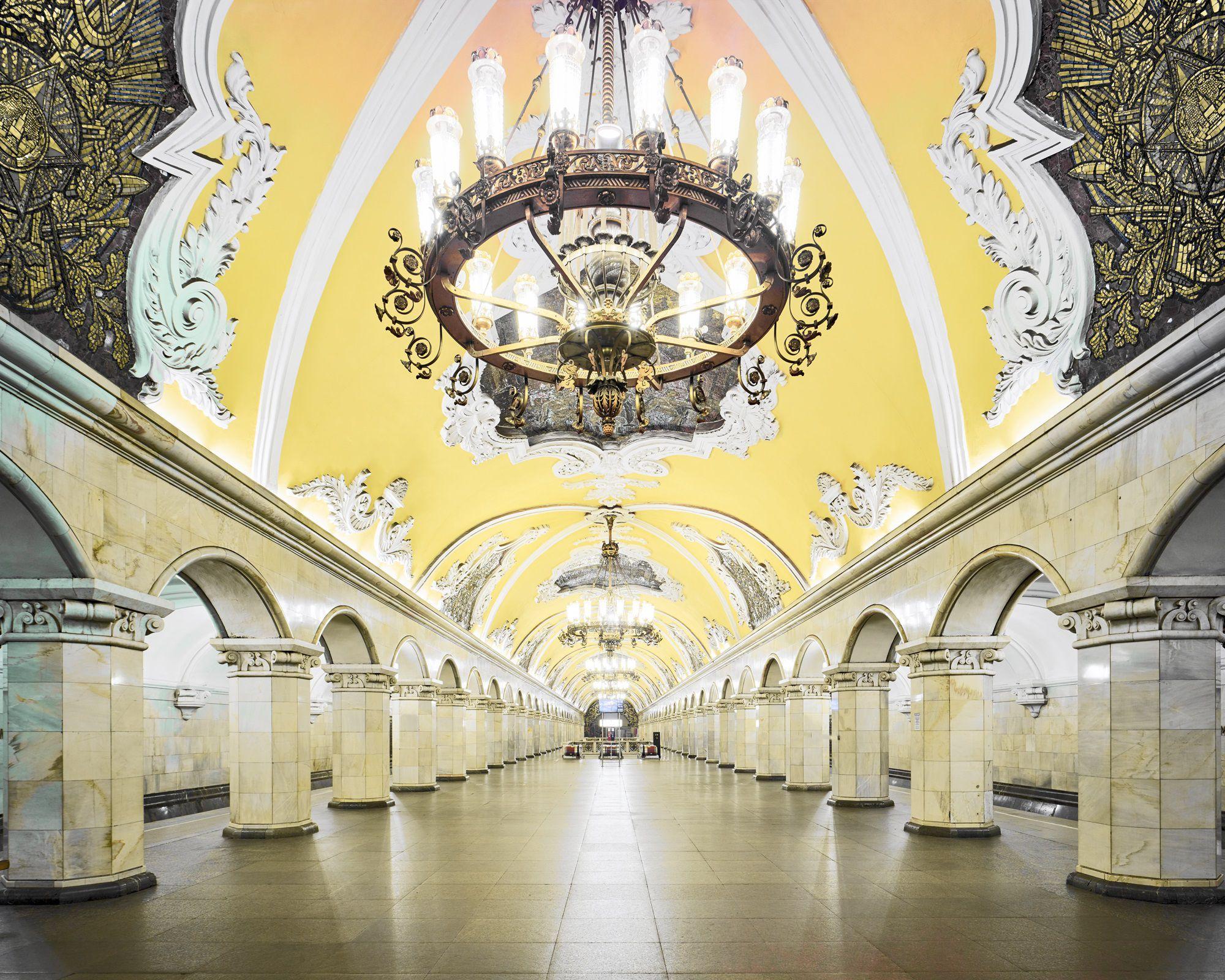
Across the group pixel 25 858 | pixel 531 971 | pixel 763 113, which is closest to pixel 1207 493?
pixel 763 113

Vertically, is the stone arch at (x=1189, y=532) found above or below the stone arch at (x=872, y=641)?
above

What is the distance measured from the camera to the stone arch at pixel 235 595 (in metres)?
9.31

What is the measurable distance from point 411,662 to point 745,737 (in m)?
11.0

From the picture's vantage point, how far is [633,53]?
5.16 m

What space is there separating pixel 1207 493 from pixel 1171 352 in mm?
975

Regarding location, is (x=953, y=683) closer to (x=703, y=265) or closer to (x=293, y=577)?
(x=703, y=265)

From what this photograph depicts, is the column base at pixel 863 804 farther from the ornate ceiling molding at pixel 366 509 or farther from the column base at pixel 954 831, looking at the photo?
the ornate ceiling molding at pixel 366 509

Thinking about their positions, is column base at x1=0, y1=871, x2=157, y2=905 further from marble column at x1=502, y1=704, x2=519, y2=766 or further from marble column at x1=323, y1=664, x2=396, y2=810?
marble column at x1=502, y1=704, x2=519, y2=766

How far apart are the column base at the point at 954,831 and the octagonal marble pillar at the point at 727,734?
1625 cm

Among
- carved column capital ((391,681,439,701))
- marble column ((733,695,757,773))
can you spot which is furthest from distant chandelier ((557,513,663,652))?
carved column capital ((391,681,439,701))

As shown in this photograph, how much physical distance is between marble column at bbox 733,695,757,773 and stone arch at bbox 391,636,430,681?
9262 mm

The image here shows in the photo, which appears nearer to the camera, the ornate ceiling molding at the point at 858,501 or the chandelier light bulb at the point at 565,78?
the chandelier light bulb at the point at 565,78

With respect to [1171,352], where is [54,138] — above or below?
above

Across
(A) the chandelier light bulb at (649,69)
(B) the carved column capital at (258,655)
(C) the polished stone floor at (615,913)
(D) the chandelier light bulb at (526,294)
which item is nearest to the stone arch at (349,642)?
(B) the carved column capital at (258,655)
